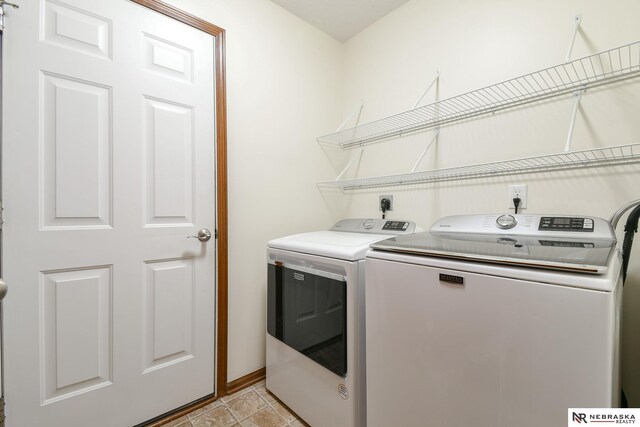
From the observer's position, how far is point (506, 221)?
49.4 inches

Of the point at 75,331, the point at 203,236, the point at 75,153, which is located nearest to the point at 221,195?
the point at 203,236

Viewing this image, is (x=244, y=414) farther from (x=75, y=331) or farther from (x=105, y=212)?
(x=105, y=212)

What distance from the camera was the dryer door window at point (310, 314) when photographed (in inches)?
47.9

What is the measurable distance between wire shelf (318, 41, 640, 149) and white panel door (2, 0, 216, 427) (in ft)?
3.94

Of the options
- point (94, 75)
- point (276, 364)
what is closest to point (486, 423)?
point (276, 364)

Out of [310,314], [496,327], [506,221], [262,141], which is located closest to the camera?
[496,327]

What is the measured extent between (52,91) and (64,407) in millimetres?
1337

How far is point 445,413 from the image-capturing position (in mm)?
887

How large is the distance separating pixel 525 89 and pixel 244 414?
2215 millimetres

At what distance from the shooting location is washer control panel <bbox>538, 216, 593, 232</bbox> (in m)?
1.06

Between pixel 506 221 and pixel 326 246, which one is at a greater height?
pixel 506 221

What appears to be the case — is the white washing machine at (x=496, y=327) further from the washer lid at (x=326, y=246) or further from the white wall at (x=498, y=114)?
the white wall at (x=498, y=114)

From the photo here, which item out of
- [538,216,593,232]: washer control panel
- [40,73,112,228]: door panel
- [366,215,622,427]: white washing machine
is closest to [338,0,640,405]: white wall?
[538,216,593,232]: washer control panel

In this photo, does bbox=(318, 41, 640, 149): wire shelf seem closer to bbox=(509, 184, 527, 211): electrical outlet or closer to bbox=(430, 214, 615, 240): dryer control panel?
bbox=(509, 184, 527, 211): electrical outlet
